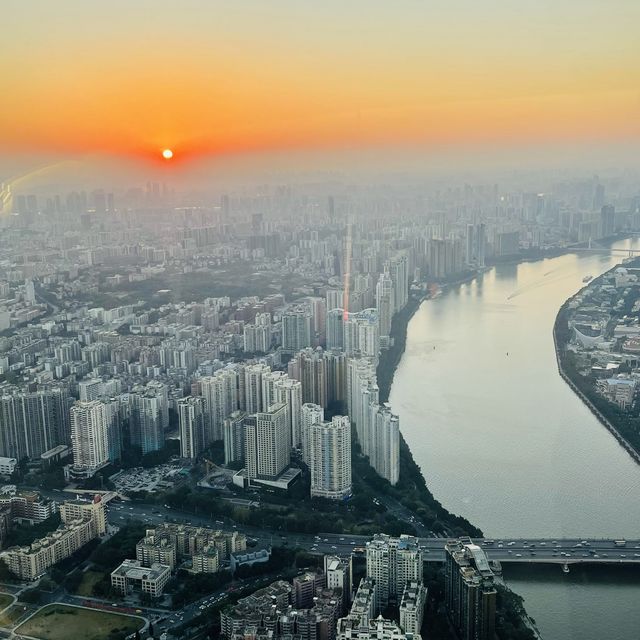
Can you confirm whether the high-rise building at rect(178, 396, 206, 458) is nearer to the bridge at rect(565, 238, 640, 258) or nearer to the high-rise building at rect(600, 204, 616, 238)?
the high-rise building at rect(600, 204, 616, 238)

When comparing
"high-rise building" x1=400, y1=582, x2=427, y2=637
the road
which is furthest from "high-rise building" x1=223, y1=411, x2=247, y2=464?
"high-rise building" x1=400, y1=582, x2=427, y2=637

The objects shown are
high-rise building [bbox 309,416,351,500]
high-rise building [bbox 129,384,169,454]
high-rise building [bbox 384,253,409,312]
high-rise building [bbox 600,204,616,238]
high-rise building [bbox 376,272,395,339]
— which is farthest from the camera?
high-rise building [bbox 600,204,616,238]

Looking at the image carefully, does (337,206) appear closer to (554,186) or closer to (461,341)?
(461,341)

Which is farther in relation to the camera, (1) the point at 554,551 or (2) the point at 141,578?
(1) the point at 554,551

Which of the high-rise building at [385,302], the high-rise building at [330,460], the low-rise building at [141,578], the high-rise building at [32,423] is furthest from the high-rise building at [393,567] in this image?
the high-rise building at [385,302]

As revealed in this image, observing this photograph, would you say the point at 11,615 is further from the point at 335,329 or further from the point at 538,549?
the point at 335,329

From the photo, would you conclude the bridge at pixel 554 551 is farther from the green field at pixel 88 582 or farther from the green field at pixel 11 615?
the green field at pixel 11 615

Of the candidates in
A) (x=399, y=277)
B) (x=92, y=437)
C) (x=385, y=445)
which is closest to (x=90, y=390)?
(x=92, y=437)
